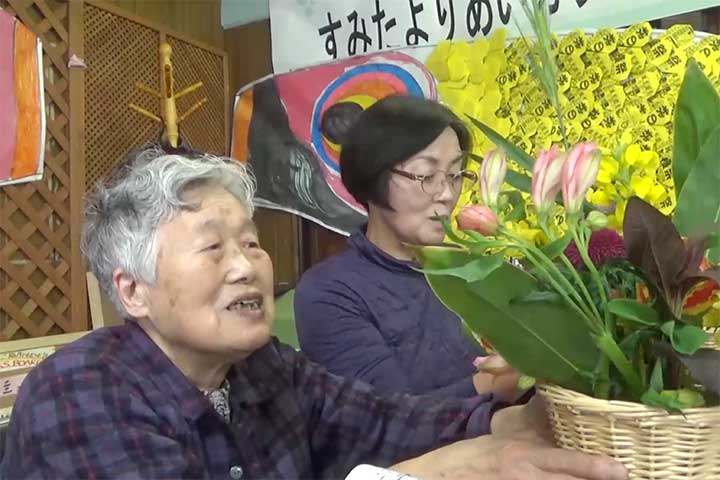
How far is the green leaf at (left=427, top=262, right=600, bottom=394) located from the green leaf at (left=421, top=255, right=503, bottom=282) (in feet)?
0.04

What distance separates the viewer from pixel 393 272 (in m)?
0.95

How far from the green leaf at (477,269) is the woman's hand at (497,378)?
2.8 inches

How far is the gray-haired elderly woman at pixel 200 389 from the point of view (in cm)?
56

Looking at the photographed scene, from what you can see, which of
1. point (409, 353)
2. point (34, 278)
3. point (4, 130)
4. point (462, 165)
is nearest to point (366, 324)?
point (409, 353)

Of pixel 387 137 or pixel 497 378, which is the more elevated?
pixel 387 137

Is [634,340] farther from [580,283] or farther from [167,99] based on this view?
[167,99]

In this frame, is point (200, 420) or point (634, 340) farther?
point (200, 420)

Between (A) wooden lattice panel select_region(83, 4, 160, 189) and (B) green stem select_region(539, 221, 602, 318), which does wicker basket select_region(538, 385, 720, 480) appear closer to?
(B) green stem select_region(539, 221, 602, 318)

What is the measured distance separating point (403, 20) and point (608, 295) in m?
1.22

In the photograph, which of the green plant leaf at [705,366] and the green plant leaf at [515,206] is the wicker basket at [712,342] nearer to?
the green plant leaf at [705,366]

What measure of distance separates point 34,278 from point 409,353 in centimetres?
144

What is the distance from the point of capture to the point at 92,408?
1.86ft

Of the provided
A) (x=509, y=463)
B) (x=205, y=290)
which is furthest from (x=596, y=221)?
(x=205, y=290)

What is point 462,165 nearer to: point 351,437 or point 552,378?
point 351,437
